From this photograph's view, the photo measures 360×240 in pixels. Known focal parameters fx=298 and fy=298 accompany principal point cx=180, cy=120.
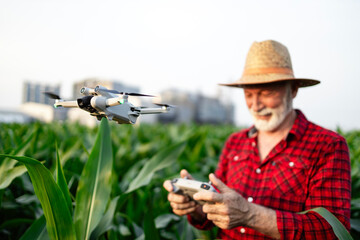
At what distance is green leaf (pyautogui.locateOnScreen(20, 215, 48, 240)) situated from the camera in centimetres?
120

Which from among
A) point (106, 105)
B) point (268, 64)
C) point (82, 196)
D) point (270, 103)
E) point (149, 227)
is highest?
point (268, 64)

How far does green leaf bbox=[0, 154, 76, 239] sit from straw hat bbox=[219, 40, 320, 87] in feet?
3.78

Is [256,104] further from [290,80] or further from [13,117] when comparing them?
[13,117]

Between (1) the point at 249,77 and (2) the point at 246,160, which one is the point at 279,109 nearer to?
(1) the point at 249,77

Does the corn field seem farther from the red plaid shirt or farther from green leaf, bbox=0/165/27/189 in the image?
the red plaid shirt

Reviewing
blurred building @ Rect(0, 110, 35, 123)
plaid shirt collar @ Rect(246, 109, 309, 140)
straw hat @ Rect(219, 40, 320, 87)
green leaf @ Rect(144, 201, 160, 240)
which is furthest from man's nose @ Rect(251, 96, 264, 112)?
blurred building @ Rect(0, 110, 35, 123)

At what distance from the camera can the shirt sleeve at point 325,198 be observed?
140 cm

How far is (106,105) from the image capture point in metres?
0.57

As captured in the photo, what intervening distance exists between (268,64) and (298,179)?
26.9 inches

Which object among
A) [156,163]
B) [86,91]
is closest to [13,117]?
[156,163]

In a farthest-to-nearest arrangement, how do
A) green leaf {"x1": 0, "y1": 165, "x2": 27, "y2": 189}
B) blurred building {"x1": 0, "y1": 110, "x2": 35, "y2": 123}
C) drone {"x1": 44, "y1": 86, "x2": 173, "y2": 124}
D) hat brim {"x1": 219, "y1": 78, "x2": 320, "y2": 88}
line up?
1. blurred building {"x1": 0, "y1": 110, "x2": 35, "y2": 123}
2. hat brim {"x1": 219, "y1": 78, "x2": 320, "y2": 88}
3. green leaf {"x1": 0, "y1": 165, "x2": 27, "y2": 189}
4. drone {"x1": 44, "y1": 86, "x2": 173, "y2": 124}

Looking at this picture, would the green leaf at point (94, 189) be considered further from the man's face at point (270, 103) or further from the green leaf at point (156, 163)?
the man's face at point (270, 103)

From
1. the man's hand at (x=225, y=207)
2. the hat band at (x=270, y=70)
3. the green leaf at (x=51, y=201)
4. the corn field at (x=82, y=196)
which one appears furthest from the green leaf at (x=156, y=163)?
the hat band at (x=270, y=70)

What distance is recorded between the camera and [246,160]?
6.33 ft
